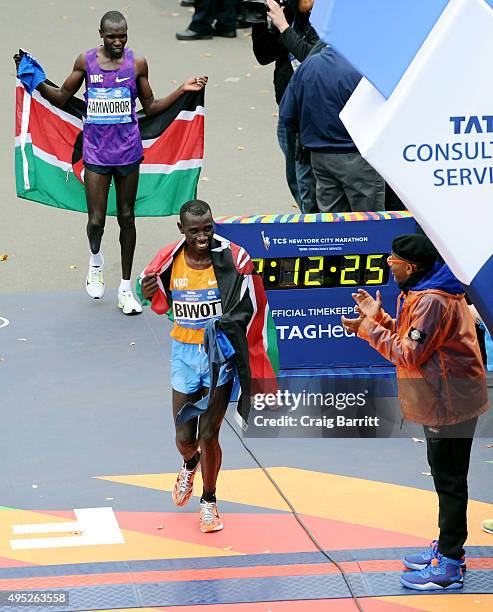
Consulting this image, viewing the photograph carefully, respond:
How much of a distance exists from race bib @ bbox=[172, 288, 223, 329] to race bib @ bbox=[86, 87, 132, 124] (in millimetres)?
3795

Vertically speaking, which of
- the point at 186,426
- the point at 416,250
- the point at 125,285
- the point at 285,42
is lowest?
the point at 125,285

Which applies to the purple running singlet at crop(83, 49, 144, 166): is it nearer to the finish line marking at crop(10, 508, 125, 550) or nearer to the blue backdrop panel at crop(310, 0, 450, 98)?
the finish line marking at crop(10, 508, 125, 550)

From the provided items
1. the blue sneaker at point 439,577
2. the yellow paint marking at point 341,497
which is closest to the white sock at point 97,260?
the yellow paint marking at point 341,497

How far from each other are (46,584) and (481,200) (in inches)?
133

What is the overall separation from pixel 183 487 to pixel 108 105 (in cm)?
423

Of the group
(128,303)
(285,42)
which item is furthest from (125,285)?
(285,42)

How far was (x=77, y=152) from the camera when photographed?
11.4 meters

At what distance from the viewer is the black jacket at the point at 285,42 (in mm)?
10961

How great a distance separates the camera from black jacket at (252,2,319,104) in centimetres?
1096

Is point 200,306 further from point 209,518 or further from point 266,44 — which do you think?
point 266,44

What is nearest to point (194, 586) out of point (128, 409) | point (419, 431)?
point (419, 431)

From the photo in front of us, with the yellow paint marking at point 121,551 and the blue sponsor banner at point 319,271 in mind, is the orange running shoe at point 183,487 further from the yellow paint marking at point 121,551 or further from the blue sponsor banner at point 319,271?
the blue sponsor banner at point 319,271

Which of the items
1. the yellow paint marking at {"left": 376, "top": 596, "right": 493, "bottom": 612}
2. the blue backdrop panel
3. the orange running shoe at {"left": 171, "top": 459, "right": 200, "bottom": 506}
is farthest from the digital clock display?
the blue backdrop panel

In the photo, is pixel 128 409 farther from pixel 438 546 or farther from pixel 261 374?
pixel 438 546
